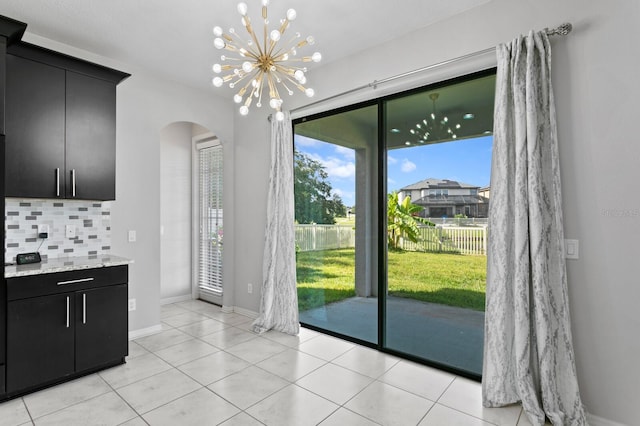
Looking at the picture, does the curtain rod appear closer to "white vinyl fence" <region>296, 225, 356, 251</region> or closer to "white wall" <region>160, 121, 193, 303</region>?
"white vinyl fence" <region>296, 225, 356, 251</region>

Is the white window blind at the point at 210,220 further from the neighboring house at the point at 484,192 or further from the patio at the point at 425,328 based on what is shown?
the neighboring house at the point at 484,192

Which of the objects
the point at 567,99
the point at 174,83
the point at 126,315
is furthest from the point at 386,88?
the point at 126,315

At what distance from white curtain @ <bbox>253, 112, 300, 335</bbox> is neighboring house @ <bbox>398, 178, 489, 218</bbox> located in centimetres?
134

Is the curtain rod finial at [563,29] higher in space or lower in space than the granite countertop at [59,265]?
higher

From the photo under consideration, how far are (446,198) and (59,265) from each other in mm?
3253

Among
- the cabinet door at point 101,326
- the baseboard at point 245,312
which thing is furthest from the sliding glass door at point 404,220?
the cabinet door at point 101,326

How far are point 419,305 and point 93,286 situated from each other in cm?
284

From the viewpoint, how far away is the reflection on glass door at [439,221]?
2.73 m

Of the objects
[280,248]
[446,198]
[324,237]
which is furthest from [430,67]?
[280,248]

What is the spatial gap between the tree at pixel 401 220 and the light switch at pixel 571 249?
39.7 inches

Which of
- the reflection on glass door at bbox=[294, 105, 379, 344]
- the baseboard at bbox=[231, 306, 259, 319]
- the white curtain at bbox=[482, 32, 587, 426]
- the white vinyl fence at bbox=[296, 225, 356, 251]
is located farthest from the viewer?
the baseboard at bbox=[231, 306, 259, 319]

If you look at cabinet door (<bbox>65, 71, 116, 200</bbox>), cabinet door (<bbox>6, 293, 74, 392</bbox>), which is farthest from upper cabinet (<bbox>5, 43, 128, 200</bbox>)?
cabinet door (<bbox>6, 293, 74, 392</bbox>)

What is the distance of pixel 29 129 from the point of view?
2.70 metres

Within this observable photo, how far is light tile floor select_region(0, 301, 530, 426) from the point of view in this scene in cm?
221
